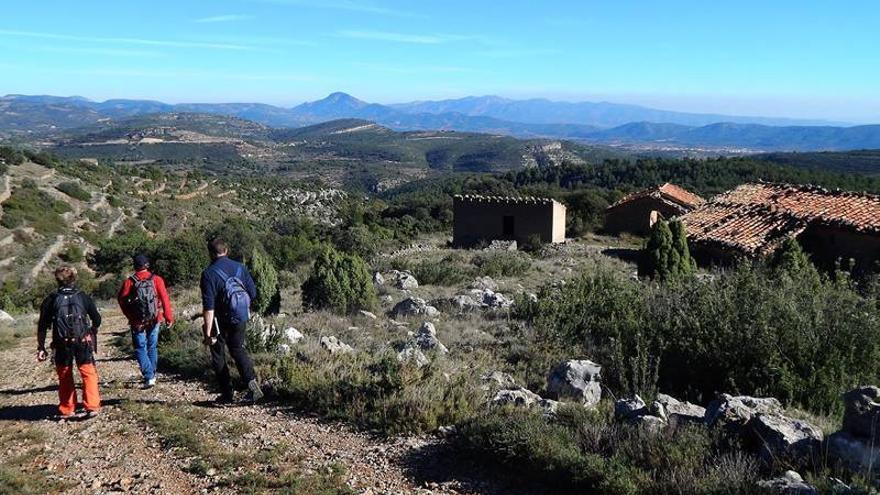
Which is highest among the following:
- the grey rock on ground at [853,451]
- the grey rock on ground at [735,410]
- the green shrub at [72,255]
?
the grey rock on ground at [853,451]

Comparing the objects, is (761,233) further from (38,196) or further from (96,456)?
(38,196)

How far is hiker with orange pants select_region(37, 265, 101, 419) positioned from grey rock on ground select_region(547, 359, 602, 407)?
14.7ft

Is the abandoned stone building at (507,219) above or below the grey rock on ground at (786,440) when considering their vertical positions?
below

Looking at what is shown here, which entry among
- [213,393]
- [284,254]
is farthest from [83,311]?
[284,254]

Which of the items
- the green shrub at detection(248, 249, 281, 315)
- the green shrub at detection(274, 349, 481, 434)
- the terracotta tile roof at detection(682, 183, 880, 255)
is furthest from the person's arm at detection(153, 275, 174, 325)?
the terracotta tile roof at detection(682, 183, 880, 255)

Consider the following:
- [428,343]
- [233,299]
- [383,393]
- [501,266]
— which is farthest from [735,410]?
[501,266]

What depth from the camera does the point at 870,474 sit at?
3.68 meters

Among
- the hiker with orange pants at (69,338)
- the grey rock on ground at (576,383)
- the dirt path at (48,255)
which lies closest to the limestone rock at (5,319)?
the hiker with orange pants at (69,338)

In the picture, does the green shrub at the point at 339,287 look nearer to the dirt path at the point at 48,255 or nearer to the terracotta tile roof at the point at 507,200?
the terracotta tile roof at the point at 507,200

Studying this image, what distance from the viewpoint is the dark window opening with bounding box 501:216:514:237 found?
84.2 ft

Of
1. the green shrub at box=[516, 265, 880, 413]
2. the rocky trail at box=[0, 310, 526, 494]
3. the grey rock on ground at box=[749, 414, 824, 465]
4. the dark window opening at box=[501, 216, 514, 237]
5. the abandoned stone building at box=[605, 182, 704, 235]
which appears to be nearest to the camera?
the grey rock on ground at box=[749, 414, 824, 465]

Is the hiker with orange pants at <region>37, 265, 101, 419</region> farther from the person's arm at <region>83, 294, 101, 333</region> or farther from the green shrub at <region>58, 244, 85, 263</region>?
the green shrub at <region>58, 244, 85, 263</region>

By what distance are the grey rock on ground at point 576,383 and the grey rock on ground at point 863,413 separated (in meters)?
2.28

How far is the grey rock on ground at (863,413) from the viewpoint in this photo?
154 inches
